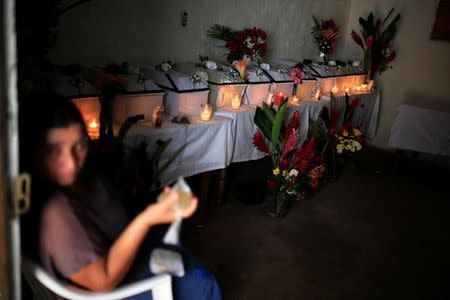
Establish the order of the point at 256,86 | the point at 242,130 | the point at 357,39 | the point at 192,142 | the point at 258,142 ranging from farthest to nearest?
the point at 357,39 → the point at 256,86 → the point at 242,130 → the point at 258,142 → the point at 192,142

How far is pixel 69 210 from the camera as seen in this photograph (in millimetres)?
980

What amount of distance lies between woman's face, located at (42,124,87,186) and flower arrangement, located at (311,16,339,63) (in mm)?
3914

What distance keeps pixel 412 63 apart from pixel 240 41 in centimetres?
270

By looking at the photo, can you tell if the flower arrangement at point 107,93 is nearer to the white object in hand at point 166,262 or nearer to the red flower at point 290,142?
the white object in hand at point 166,262

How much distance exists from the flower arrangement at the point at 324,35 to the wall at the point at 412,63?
0.91 m

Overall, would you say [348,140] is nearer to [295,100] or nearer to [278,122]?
[295,100]

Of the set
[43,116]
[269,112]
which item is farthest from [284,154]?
[43,116]

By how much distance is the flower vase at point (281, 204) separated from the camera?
284 centimetres

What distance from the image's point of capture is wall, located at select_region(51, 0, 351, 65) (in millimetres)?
2676

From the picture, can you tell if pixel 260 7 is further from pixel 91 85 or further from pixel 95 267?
pixel 95 267

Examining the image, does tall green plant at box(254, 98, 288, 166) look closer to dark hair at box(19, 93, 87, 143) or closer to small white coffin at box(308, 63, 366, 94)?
small white coffin at box(308, 63, 366, 94)

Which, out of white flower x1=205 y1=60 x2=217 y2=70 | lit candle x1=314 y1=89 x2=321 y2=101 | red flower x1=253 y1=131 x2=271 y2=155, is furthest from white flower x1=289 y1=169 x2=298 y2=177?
lit candle x1=314 y1=89 x2=321 y2=101

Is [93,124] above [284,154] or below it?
above

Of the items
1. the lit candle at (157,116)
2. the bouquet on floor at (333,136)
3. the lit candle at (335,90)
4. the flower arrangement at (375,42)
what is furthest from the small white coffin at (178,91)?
the flower arrangement at (375,42)
